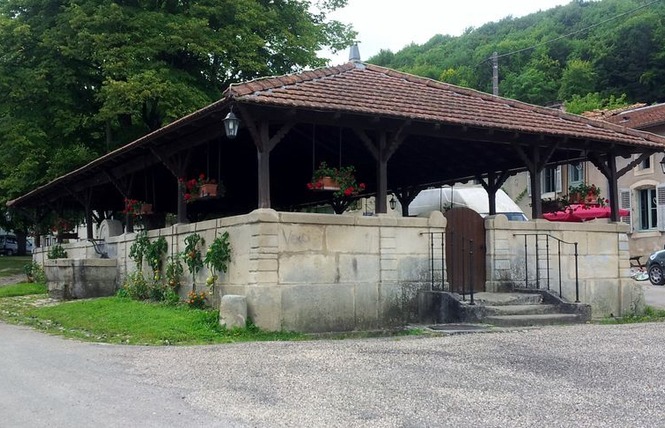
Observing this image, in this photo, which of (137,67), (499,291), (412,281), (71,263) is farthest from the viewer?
(137,67)

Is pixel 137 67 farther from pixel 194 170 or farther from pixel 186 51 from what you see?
pixel 194 170

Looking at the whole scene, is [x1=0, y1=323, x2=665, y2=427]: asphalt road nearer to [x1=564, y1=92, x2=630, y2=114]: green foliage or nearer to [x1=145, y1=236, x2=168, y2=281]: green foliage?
[x1=145, y1=236, x2=168, y2=281]: green foliage

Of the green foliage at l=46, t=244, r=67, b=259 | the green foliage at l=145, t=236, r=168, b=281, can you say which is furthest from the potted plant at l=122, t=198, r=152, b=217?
the green foliage at l=46, t=244, r=67, b=259

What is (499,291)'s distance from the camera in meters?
13.9

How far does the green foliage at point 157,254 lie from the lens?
15445mm

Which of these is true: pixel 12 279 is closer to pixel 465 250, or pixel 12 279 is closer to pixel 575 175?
pixel 465 250

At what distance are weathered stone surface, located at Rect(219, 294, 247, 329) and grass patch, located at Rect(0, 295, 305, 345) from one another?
107 millimetres

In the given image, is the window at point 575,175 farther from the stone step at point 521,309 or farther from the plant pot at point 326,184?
the plant pot at point 326,184

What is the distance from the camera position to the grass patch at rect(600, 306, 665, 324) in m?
13.9

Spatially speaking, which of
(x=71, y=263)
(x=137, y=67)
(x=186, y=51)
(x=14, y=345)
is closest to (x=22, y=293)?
(x=71, y=263)

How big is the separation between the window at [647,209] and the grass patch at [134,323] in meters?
25.9

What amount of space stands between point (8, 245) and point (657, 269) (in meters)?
50.8

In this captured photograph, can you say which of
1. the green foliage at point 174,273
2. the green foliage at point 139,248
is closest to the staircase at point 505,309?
the green foliage at point 174,273

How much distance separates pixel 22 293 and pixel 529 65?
4773 cm
